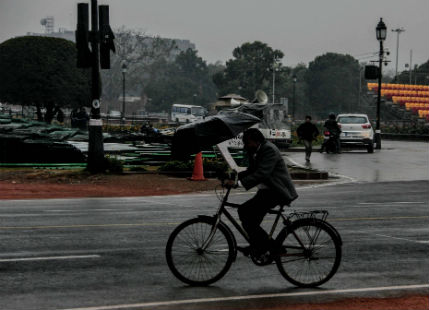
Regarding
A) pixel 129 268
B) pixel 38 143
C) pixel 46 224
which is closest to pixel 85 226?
pixel 46 224

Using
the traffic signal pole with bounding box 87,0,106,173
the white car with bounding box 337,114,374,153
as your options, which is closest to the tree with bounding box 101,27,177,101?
the white car with bounding box 337,114,374,153

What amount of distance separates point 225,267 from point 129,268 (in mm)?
1554

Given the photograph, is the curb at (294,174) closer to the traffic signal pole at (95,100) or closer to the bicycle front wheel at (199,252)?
the traffic signal pole at (95,100)

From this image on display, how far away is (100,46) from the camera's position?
22984 millimetres

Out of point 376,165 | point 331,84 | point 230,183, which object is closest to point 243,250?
point 230,183

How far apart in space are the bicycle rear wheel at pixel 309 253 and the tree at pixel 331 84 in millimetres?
108206

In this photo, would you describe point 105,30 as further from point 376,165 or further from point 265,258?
point 265,258

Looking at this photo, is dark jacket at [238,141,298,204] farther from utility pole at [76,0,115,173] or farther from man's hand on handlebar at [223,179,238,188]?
utility pole at [76,0,115,173]

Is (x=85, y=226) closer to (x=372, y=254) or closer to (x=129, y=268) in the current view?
(x=129, y=268)

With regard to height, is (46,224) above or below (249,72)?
below

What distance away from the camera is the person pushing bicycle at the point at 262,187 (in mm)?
8203

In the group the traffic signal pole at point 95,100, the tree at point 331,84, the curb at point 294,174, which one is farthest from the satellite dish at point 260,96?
the tree at point 331,84

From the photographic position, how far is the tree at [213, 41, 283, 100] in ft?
368

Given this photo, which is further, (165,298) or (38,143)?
(38,143)
